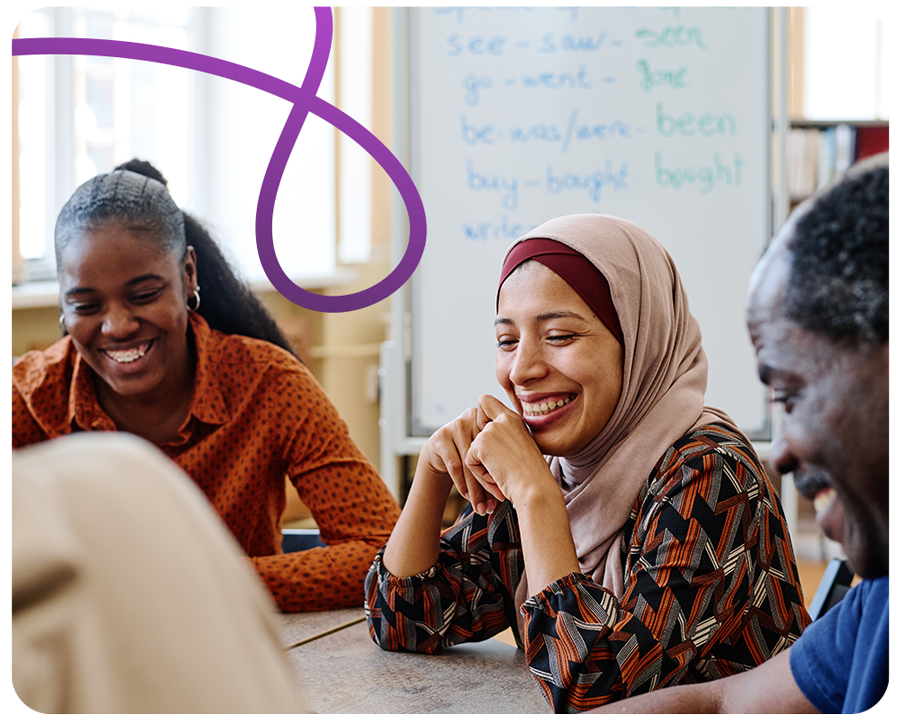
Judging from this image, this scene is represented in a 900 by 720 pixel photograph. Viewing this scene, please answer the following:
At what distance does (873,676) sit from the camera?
75 cm

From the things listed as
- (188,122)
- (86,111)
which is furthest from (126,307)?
(188,122)

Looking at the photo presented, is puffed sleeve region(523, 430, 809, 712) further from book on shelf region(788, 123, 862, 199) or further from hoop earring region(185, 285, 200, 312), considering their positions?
book on shelf region(788, 123, 862, 199)

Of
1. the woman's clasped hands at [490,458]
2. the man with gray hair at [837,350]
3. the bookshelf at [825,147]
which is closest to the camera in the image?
the man with gray hair at [837,350]

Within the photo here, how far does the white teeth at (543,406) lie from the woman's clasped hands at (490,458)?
0.02m

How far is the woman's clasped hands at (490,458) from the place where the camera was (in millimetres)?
1111

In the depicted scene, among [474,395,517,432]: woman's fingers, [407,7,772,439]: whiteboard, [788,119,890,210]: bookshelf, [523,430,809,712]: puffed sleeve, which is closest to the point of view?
[523,430,809,712]: puffed sleeve

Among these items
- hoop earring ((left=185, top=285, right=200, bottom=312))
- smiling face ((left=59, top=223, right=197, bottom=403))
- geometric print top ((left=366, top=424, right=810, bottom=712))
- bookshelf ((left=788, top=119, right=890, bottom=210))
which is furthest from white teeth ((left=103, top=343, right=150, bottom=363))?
bookshelf ((left=788, top=119, right=890, bottom=210))

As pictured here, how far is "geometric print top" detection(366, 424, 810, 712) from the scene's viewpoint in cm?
97

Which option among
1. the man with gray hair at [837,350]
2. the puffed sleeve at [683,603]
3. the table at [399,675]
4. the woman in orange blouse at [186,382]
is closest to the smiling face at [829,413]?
the man with gray hair at [837,350]

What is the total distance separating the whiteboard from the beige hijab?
1.19m

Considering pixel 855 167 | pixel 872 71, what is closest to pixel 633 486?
pixel 855 167

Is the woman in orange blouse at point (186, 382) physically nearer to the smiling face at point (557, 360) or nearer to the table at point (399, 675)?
the table at point (399, 675)

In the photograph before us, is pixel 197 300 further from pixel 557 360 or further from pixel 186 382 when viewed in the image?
pixel 557 360

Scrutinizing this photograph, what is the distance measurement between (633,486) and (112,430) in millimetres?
848
